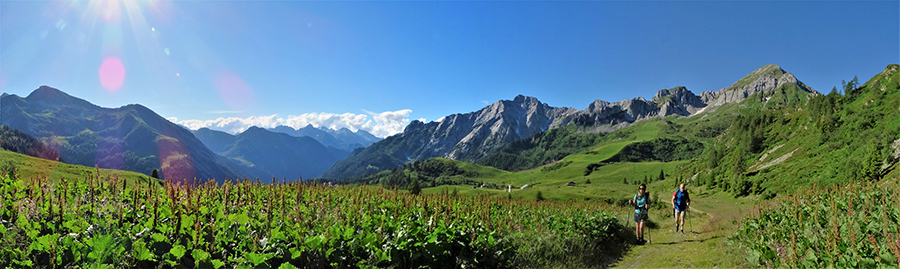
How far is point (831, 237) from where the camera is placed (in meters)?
7.96

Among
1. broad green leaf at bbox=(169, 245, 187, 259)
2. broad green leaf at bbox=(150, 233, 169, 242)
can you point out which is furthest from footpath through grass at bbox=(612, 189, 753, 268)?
broad green leaf at bbox=(150, 233, 169, 242)

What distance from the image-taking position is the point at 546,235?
12.8 metres

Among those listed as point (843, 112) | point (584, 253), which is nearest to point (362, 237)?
point (584, 253)

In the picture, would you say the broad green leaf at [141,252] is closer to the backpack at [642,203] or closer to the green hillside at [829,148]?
the backpack at [642,203]

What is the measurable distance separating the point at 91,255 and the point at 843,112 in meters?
141

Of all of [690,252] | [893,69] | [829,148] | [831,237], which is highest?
[893,69]

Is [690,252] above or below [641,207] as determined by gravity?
below

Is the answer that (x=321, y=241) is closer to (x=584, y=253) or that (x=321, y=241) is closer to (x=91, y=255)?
(x=91, y=255)

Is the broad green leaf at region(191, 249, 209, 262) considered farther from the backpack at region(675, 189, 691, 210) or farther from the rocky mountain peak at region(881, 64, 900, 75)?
the rocky mountain peak at region(881, 64, 900, 75)

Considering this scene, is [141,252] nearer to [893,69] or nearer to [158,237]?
[158,237]

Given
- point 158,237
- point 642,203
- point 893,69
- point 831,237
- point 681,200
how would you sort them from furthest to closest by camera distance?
point 893,69
point 681,200
point 642,203
point 831,237
point 158,237

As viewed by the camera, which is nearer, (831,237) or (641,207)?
(831,237)

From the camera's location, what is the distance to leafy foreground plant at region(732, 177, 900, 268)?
6.46 m

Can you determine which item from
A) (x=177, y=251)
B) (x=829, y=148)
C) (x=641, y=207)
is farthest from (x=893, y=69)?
(x=177, y=251)
